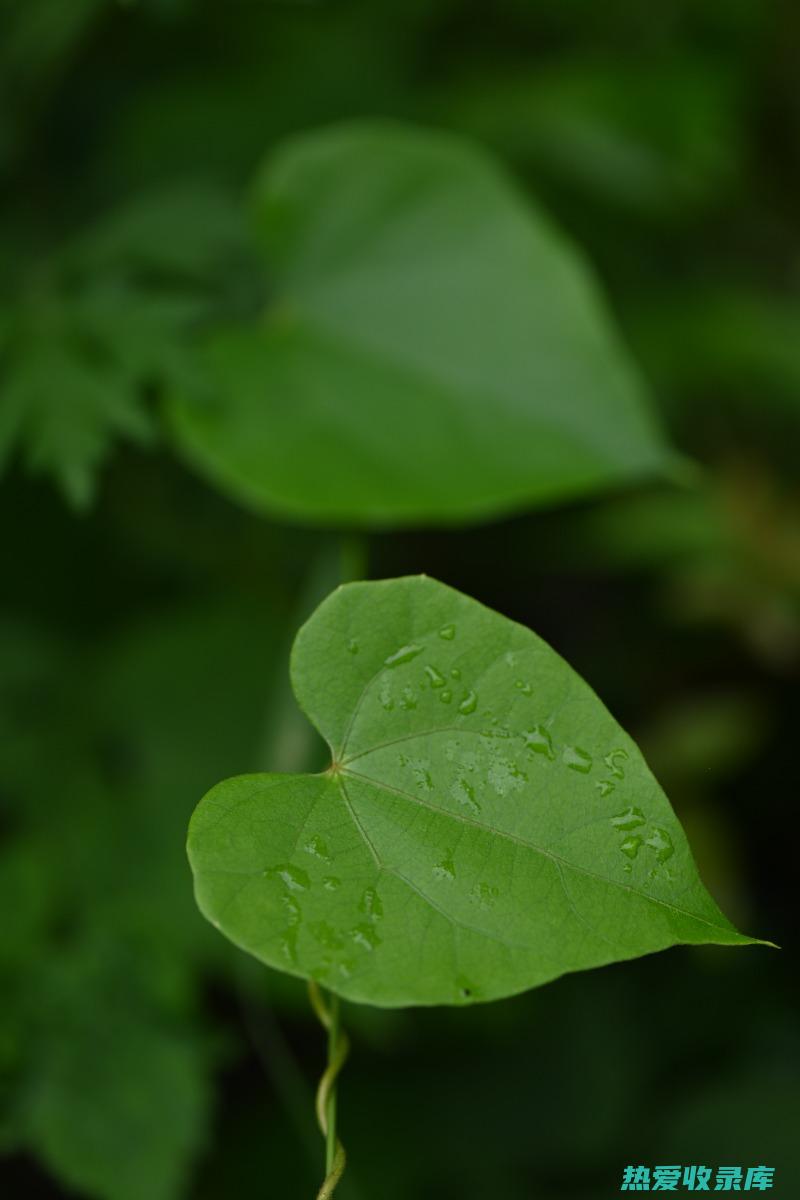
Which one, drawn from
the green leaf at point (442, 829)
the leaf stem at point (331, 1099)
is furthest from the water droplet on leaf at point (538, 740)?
the leaf stem at point (331, 1099)

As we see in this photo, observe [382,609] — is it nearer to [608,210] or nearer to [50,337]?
[50,337]

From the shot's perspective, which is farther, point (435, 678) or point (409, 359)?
point (409, 359)

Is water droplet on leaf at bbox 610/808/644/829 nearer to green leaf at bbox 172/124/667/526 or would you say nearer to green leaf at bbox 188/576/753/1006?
green leaf at bbox 188/576/753/1006

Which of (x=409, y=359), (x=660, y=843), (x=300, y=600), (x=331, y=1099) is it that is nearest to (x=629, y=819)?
(x=660, y=843)

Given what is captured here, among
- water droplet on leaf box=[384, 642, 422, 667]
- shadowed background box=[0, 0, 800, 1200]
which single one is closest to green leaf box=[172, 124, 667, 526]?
shadowed background box=[0, 0, 800, 1200]

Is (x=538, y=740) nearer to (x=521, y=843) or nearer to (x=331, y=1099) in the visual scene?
(x=521, y=843)

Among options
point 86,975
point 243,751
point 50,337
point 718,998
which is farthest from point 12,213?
point 718,998
